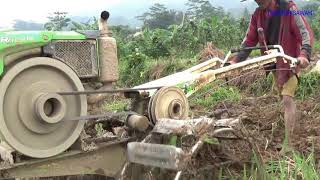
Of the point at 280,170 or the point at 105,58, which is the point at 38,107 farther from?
the point at 280,170

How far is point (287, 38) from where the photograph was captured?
18.7 feet

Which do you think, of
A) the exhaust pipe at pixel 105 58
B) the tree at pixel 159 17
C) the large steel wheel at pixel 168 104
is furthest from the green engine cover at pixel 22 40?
the tree at pixel 159 17

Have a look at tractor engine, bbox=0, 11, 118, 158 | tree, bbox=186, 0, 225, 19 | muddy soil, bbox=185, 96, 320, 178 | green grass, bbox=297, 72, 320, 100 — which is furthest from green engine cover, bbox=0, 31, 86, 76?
tree, bbox=186, 0, 225, 19

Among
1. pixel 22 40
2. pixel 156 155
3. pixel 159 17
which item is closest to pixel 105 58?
pixel 22 40

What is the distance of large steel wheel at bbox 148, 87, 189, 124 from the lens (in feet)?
14.6

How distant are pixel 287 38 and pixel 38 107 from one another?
2.77 m

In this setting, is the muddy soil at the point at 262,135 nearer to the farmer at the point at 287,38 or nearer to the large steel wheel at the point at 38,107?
the farmer at the point at 287,38

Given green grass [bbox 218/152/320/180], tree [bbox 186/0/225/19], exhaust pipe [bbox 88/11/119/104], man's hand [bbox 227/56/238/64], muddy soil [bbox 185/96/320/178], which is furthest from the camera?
tree [bbox 186/0/225/19]

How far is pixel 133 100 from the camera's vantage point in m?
4.64

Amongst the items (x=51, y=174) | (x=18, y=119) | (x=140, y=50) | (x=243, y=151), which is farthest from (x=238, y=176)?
(x=140, y=50)

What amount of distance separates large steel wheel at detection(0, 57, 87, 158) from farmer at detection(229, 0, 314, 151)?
86.5 inches

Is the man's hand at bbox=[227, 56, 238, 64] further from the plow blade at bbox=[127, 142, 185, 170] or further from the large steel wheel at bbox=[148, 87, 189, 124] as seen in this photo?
the plow blade at bbox=[127, 142, 185, 170]

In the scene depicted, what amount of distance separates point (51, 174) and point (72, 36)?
101cm

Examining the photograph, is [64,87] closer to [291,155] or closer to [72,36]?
[72,36]
